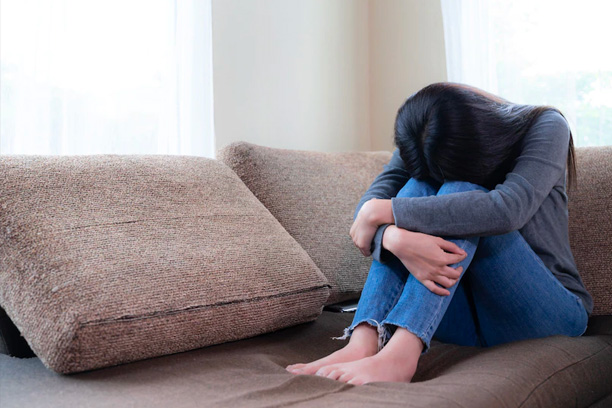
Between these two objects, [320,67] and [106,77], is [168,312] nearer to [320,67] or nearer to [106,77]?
[106,77]

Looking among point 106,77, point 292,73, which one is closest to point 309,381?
point 106,77

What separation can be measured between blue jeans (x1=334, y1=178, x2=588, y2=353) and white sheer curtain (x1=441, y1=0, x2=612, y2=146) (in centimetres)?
129

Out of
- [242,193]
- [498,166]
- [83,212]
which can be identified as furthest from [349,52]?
[83,212]

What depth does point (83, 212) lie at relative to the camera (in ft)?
3.63

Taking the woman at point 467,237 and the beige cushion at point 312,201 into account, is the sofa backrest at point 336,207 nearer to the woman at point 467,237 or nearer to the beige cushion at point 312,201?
the beige cushion at point 312,201

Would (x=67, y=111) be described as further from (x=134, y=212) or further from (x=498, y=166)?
(x=498, y=166)

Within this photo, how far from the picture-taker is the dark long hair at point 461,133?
1.13 m

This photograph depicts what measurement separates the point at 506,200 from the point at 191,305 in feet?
1.92

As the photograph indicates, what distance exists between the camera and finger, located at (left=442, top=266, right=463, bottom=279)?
41.1 inches

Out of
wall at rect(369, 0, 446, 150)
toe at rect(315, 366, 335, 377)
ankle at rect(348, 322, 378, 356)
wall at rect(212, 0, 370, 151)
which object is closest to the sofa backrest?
ankle at rect(348, 322, 378, 356)

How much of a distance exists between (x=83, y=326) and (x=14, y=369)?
0.15 metres

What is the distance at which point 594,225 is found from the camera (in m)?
1.46

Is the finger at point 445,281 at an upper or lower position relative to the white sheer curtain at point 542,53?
lower

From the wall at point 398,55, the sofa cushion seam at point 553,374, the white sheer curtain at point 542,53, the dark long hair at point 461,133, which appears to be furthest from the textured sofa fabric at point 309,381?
the wall at point 398,55
